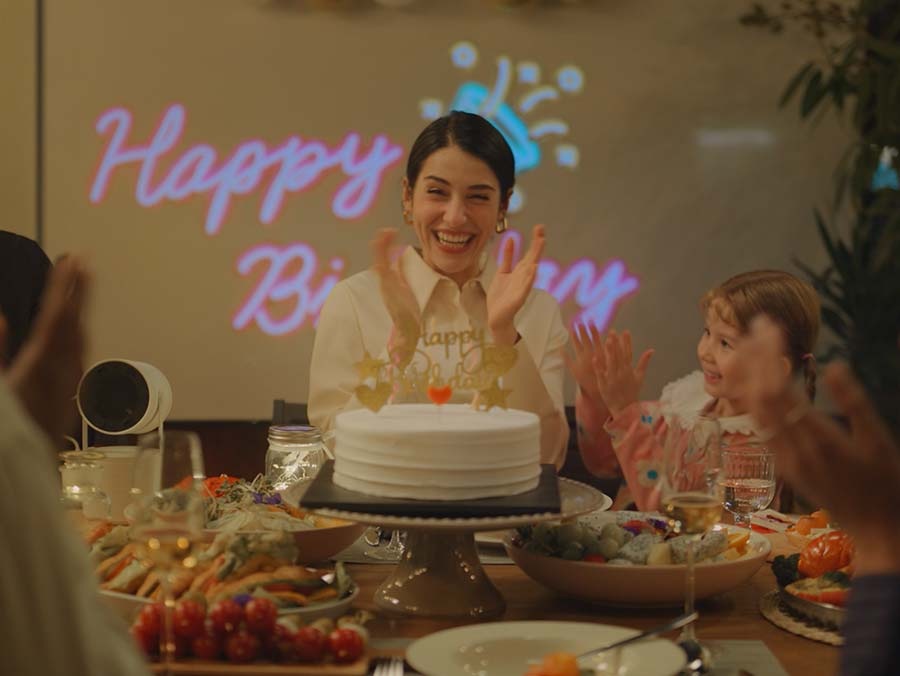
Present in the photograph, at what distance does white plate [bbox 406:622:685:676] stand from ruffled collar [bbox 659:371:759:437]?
61.6 inches

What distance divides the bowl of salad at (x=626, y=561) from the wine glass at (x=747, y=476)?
0.97ft

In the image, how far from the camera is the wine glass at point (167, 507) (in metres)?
1.47

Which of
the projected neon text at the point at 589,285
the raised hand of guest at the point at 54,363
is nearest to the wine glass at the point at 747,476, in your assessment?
the raised hand of guest at the point at 54,363

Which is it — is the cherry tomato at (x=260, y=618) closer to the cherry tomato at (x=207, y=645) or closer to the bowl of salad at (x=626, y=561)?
the cherry tomato at (x=207, y=645)

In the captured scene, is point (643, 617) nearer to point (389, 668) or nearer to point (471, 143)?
point (389, 668)

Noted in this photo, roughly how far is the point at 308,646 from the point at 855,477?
0.74 meters

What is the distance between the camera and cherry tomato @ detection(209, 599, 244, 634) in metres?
1.53

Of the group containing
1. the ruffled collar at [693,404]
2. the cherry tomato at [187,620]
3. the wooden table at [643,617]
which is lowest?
the wooden table at [643,617]

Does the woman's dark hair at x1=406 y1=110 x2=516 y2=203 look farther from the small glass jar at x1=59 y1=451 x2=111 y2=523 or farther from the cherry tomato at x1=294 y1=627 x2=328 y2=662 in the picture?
the cherry tomato at x1=294 y1=627 x2=328 y2=662

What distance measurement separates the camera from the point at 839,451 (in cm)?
112

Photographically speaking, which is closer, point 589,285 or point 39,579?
point 39,579

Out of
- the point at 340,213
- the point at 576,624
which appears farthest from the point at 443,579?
the point at 340,213

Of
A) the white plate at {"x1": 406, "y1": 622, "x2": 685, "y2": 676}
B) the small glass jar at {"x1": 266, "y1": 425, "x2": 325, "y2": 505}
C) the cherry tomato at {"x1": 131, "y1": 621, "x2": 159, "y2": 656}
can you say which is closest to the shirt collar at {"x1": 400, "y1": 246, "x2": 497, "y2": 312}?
the small glass jar at {"x1": 266, "y1": 425, "x2": 325, "y2": 505}

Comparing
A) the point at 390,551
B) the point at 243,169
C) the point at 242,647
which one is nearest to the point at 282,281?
the point at 243,169
